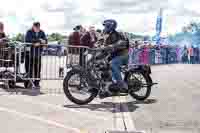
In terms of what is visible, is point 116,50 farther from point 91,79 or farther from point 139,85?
point 139,85

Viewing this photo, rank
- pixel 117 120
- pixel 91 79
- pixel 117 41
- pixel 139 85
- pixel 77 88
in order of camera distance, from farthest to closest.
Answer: pixel 139 85 → pixel 117 41 → pixel 91 79 → pixel 77 88 → pixel 117 120

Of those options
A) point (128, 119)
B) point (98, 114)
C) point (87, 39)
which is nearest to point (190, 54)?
point (87, 39)

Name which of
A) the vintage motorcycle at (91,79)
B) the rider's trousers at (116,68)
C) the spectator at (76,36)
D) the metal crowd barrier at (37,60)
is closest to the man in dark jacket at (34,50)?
the metal crowd barrier at (37,60)

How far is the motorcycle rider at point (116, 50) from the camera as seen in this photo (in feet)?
33.5

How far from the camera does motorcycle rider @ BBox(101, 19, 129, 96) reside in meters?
10.2

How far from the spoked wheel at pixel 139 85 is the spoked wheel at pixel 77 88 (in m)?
1.01

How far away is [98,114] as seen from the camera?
902cm

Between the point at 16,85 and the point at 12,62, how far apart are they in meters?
1.07

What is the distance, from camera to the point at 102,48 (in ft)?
33.0

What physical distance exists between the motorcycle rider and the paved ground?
44cm

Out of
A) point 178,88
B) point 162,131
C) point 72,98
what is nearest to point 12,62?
point 72,98

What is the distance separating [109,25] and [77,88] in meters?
1.53

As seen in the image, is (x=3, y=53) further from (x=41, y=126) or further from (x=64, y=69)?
(x=41, y=126)

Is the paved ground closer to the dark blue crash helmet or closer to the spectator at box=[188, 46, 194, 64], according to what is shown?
the dark blue crash helmet
